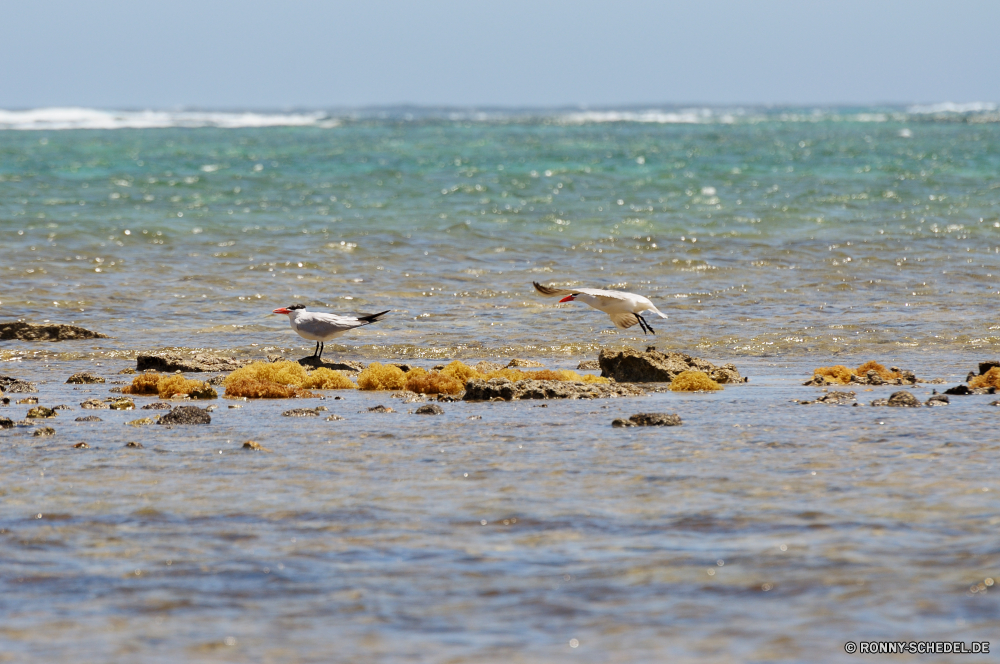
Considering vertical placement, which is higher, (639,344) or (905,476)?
(905,476)

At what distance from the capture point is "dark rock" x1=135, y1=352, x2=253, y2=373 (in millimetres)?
11602

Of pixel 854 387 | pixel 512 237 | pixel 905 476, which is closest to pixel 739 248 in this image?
pixel 512 237

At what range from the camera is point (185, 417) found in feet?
27.1

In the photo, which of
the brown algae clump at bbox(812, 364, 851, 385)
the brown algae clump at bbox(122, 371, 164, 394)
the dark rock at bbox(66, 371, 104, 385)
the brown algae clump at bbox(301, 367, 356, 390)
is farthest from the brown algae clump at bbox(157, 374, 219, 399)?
the brown algae clump at bbox(812, 364, 851, 385)

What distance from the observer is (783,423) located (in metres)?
8.09

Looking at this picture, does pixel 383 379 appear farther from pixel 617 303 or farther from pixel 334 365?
pixel 617 303

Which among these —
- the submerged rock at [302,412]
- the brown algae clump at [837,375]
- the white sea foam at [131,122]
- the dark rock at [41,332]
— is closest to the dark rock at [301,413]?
the submerged rock at [302,412]

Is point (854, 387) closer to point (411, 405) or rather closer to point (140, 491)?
point (411, 405)

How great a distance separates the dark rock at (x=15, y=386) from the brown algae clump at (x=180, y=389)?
1117 mm

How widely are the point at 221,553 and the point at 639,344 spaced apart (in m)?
9.18

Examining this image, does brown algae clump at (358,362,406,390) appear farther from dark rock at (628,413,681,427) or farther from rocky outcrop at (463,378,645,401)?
dark rock at (628,413,681,427)

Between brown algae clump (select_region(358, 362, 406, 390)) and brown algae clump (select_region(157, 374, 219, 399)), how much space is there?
1214mm

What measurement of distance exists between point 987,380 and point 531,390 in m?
3.41

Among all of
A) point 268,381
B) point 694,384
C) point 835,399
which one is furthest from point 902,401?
point 268,381
